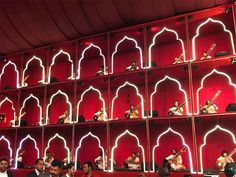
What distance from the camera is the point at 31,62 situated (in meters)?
6.98

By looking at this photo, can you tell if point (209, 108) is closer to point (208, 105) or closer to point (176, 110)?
point (208, 105)

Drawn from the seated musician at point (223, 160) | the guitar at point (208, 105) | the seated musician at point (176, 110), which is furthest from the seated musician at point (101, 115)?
the seated musician at point (223, 160)

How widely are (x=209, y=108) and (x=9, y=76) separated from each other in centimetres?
468

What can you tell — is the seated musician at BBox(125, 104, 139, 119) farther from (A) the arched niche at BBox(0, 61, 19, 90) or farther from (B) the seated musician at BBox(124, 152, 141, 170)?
(A) the arched niche at BBox(0, 61, 19, 90)

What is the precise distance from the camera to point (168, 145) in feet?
18.3

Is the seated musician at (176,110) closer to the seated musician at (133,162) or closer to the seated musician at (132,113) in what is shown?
the seated musician at (132,113)

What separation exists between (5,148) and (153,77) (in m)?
3.67

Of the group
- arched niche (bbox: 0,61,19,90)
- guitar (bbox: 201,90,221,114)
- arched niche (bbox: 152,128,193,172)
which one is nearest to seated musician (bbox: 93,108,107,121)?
arched niche (bbox: 152,128,193,172)

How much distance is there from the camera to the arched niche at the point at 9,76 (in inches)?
274

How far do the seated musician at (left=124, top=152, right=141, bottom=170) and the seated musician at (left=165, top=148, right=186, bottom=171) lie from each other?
1.81ft

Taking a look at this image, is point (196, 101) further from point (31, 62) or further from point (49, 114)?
point (31, 62)

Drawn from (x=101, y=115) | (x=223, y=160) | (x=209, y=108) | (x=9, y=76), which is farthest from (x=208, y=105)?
(x=9, y=76)

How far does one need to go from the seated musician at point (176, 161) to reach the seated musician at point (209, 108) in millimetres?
907

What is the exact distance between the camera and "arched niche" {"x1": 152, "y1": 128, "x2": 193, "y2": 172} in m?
5.37
